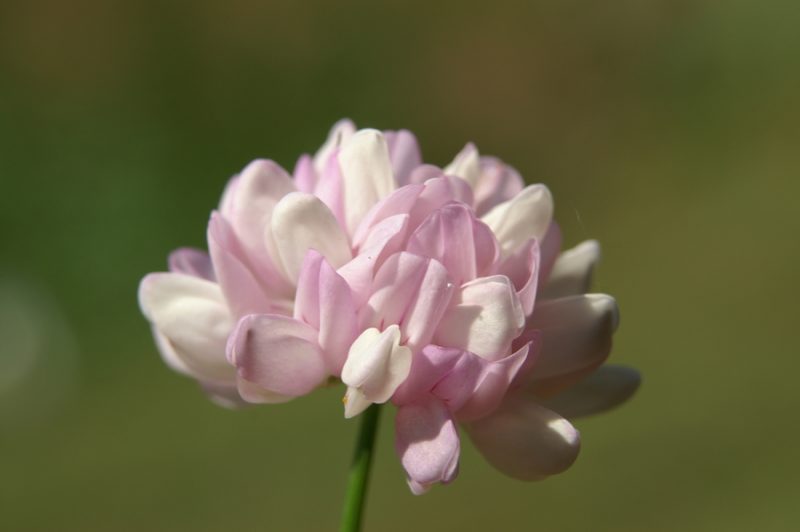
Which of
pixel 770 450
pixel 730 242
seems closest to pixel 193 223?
pixel 730 242

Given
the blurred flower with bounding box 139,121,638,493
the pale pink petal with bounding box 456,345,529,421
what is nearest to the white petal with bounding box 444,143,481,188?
the blurred flower with bounding box 139,121,638,493

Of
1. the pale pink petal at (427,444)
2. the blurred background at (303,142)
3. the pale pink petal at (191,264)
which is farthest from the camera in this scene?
the blurred background at (303,142)

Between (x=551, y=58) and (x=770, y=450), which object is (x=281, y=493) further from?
(x=551, y=58)

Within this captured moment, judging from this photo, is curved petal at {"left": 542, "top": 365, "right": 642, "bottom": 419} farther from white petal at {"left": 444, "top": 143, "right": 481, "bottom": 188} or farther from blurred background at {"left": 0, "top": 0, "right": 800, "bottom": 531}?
blurred background at {"left": 0, "top": 0, "right": 800, "bottom": 531}

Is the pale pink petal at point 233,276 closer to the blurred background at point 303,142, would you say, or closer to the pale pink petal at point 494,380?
the pale pink petal at point 494,380

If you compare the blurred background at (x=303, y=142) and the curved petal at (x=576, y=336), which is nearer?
the curved petal at (x=576, y=336)

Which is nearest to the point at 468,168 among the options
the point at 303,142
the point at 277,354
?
the point at 277,354

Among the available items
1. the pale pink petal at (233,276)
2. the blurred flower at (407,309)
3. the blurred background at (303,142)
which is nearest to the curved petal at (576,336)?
the blurred flower at (407,309)
